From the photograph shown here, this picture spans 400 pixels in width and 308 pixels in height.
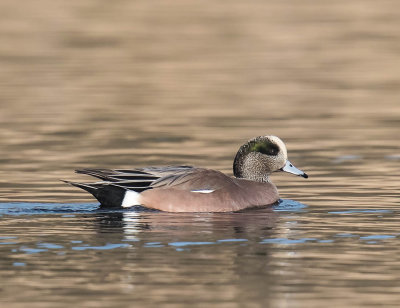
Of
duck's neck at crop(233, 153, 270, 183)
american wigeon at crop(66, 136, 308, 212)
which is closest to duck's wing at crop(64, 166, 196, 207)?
american wigeon at crop(66, 136, 308, 212)

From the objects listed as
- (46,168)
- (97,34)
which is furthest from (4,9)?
(46,168)

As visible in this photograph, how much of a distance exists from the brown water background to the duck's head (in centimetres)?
41

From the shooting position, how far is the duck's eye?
14227mm

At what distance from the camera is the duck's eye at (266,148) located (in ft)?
46.7

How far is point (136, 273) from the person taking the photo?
32.3ft

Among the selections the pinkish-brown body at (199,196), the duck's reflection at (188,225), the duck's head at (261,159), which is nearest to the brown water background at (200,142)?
the duck's reflection at (188,225)

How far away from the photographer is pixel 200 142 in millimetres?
18156

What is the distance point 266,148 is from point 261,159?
0.13m

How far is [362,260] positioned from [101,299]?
231 cm

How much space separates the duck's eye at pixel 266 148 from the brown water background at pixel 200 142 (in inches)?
21.4

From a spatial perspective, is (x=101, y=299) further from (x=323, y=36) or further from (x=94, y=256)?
(x=323, y=36)

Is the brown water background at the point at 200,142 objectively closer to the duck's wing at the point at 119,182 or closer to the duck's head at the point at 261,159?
the duck's wing at the point at 119,182

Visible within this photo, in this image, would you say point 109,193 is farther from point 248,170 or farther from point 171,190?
point 248,170

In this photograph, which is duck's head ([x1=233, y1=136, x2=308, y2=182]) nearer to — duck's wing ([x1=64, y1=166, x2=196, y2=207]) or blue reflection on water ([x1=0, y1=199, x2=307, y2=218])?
blue reflection on water ([x1=0, y1=199, x2=307, y2=218])
